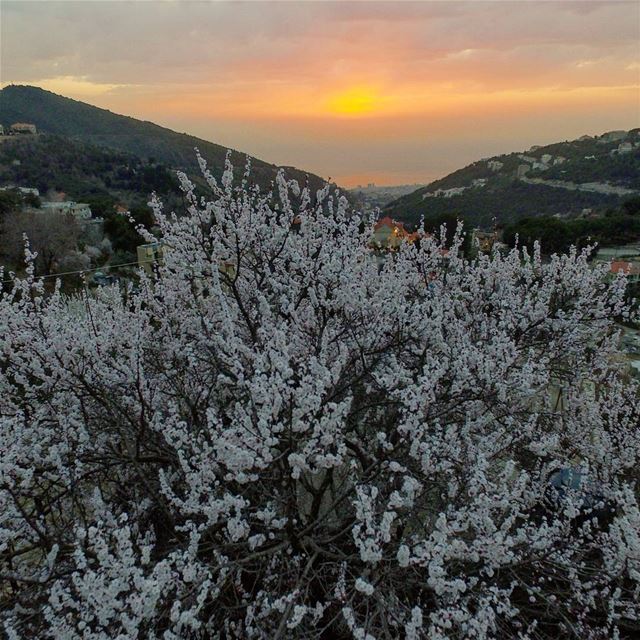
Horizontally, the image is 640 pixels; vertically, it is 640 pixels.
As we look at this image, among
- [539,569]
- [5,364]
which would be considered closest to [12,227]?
[5,364]

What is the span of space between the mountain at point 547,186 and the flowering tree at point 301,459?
131ft

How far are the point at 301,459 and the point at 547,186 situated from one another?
67.8 metres

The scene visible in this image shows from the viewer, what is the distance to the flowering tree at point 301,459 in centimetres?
316

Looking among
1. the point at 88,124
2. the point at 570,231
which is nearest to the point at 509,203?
the point at 570,231

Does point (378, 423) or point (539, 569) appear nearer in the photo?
point (539, 569)

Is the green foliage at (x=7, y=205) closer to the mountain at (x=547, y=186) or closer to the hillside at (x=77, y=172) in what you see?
the hillside at (x=77, y=172)

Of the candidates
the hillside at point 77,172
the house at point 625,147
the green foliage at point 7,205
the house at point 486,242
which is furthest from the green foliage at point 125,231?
the house at point 625,147

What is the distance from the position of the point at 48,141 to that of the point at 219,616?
79.9 m

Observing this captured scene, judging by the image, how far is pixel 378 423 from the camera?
5168mm

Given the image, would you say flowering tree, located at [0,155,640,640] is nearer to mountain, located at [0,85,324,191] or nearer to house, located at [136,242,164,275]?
house, located at [136,242,164,275]

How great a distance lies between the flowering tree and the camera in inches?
124

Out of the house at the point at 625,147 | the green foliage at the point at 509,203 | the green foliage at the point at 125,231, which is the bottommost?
the green foliage at the point at 125,231

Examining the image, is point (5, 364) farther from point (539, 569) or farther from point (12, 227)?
point (12, 227)

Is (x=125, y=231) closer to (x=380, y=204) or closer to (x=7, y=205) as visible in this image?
(x=7, y=205)
